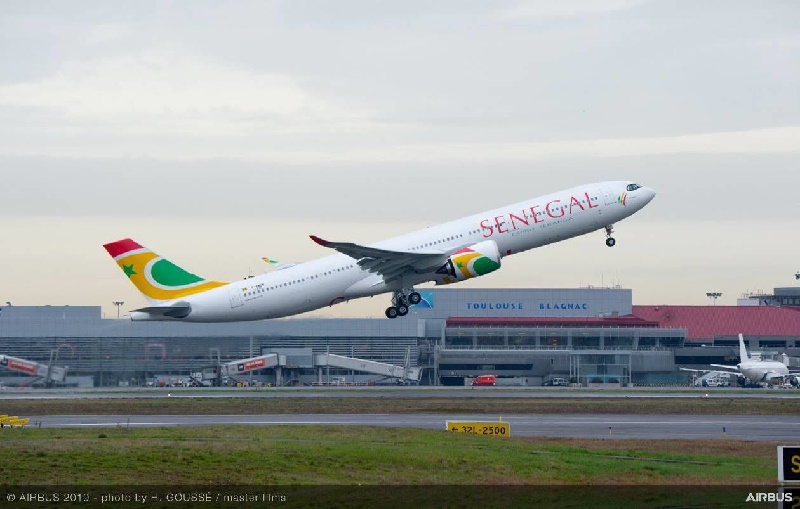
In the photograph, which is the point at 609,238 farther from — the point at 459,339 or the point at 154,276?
the point at 459,339

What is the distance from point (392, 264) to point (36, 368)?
166 feet

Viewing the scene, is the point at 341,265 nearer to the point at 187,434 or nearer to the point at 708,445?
the point at 187,434

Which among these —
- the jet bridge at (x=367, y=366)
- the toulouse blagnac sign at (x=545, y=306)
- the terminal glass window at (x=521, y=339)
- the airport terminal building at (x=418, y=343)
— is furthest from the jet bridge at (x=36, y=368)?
the toulouse blagnac sign at (x=545, y=306)

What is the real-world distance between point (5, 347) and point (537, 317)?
263 ft

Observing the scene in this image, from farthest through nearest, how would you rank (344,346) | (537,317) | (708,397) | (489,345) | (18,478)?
(537,317), (489,345), (344,346), (708,397), (18,478)

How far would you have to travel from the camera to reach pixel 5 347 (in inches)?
4690

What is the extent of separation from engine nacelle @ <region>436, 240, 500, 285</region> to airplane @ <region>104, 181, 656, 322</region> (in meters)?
0.06

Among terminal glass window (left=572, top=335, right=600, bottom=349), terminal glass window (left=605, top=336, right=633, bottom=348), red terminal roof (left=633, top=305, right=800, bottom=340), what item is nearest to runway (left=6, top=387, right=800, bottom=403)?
terminal glass window (left=572, top=335, right=600, bottom=349)

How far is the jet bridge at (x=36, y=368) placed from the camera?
347 ft

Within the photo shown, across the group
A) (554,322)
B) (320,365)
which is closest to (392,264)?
(320,365)

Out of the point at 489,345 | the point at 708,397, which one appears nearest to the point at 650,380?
the point at 489,345

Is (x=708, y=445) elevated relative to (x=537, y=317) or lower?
lower

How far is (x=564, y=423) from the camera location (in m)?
61.6

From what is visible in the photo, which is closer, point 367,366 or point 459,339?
point 367,366
